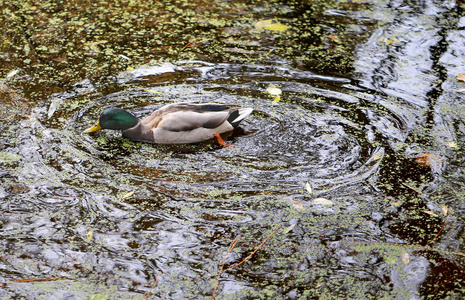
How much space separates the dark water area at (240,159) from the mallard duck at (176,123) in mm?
98

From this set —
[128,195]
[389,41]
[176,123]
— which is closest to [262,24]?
[389,41]

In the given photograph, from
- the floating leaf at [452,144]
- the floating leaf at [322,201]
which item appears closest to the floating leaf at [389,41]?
the floating leaf at [452,144]

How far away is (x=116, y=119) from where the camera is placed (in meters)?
4.42

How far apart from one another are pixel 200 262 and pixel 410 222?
59.1 inches

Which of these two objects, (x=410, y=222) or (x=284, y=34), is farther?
(x=284, y=34)

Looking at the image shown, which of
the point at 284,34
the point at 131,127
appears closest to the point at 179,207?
the point at 131,127

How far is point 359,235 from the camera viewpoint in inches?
131

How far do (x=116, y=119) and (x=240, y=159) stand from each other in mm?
1192

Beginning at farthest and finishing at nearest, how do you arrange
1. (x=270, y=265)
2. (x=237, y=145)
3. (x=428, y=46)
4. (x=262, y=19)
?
(x=262, y=19), (x=428, y=46), (x=237, y=145), (x=270, y=265)

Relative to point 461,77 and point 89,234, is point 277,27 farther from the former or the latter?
point 89,234

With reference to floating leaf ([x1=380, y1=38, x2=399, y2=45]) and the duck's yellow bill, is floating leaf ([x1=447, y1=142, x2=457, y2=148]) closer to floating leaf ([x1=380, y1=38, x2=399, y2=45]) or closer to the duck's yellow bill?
floating leaf ([x1=380, y1=38, x2=399, y2=45])

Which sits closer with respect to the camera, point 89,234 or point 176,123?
point 89,234

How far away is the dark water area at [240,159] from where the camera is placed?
305cm

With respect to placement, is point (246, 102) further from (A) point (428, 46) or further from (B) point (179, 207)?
(A) point (428, 46)
